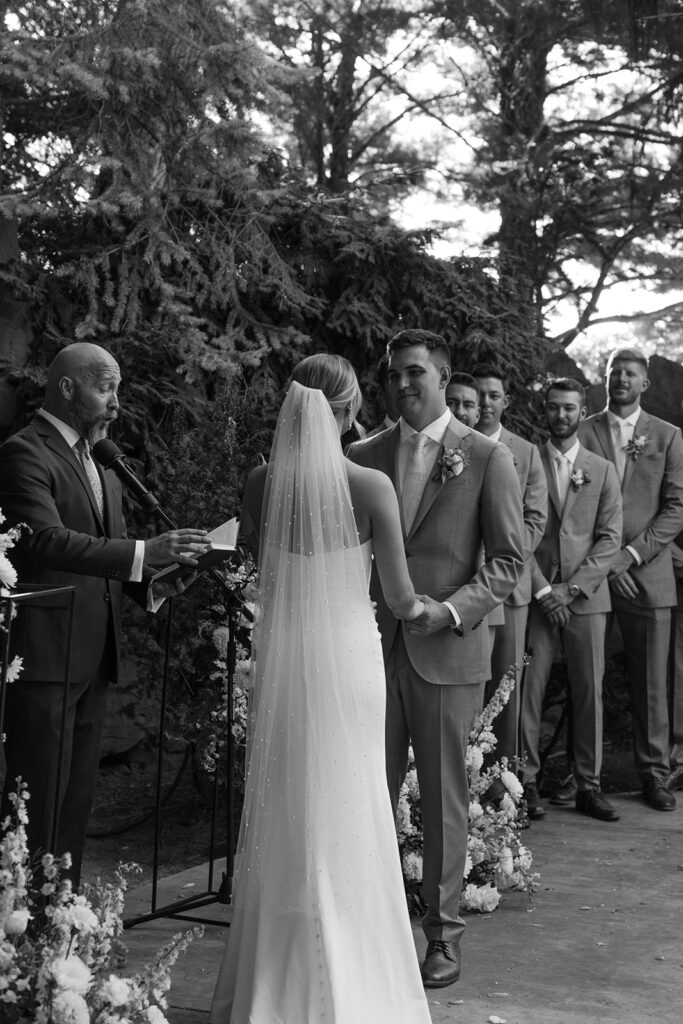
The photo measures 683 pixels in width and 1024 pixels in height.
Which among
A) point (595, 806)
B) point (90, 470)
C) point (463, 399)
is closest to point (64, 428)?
point (90, 470)

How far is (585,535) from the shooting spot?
6.68 meters

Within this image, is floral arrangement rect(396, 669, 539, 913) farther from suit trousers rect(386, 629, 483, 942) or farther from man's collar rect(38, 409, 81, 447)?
man's collar rect(38, 409, 81, 447)

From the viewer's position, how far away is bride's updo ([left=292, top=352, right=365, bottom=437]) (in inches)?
139

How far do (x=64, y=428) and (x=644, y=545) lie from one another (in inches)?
156

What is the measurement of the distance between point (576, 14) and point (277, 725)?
9.70m

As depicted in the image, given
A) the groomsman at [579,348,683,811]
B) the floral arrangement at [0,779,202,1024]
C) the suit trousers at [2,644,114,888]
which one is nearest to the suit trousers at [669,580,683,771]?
the groomsman at [579,348,683,811]

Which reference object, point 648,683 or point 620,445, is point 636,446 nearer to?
point 620,445

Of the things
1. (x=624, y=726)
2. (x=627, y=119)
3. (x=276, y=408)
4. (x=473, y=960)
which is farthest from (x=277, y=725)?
(x=627, y=119)

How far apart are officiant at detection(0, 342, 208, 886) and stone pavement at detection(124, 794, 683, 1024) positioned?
28.2 inches

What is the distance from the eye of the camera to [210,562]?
3768mm

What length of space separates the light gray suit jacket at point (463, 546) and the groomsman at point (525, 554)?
194 centimetres

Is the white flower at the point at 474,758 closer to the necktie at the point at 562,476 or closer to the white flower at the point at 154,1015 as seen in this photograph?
the necktie at the point at 562,476

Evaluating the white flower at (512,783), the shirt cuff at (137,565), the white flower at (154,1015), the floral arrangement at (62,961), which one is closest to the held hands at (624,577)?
the white flower at (512,783)

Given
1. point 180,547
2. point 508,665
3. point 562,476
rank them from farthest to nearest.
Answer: point 562,476 < point 508,665 < point 180,547
